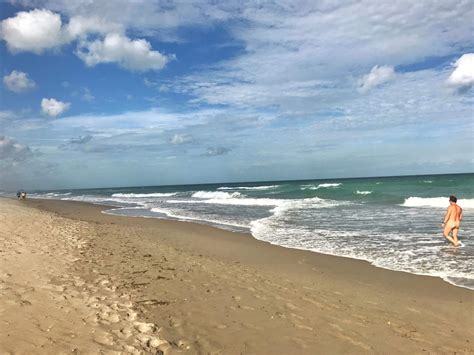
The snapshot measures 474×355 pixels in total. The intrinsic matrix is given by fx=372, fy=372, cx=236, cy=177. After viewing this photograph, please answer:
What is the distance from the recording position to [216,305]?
6113 mm

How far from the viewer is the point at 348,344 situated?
4.77 meters

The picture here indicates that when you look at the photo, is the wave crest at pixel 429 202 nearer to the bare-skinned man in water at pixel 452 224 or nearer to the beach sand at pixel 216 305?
the bare-skinned man in water at pixel 452 224

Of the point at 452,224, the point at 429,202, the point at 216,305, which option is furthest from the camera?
the point at 429,202

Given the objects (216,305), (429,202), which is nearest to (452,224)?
(216,305)

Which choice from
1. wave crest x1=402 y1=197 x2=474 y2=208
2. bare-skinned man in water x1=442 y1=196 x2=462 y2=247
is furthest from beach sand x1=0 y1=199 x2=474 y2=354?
wave crest x1=402 y1=197 x2=474 y2=208

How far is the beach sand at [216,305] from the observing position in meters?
4.64

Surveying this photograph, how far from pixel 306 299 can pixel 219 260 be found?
3.89 metres

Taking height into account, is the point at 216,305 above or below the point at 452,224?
below

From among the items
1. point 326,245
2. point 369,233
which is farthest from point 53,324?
point 369,233

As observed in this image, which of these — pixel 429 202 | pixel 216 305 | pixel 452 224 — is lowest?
pixel 429 202

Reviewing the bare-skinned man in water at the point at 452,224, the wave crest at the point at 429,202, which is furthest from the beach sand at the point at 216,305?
the wave crest at the point at 429,202

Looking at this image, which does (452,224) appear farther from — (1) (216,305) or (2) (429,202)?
(2) (429,202)

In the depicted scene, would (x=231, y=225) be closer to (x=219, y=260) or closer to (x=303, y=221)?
(x=303, y=221)

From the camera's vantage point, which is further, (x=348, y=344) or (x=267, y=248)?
(x=267, y=248)
